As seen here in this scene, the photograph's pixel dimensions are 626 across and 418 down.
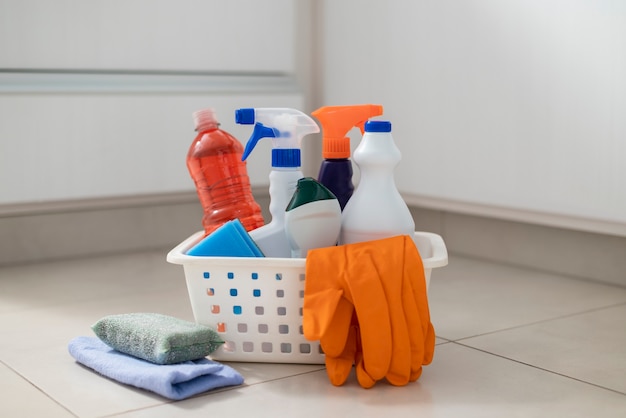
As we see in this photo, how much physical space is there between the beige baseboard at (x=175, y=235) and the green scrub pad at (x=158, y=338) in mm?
739

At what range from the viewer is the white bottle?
1.02 meters

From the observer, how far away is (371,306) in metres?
0.94

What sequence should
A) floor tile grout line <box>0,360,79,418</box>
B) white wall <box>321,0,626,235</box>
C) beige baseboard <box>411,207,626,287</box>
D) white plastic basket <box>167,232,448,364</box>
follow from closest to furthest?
floor tile grout line <box>0,360,79,418</box>, white plastic basket <box>167,232,448,364</box>, white wall <box>321,0,626,235</box>, beige baseboard <box>411,207,626,287</box>

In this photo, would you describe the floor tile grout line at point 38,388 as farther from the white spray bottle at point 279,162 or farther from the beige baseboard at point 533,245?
the beige baseboard at point 533,245

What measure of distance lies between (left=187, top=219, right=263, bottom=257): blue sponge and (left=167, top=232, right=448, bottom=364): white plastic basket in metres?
0.02

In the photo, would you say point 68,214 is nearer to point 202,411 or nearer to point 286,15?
point 286,15

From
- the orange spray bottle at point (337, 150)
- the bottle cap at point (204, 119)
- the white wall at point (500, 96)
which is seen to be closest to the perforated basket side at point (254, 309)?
the orange spray bottle at point (337, 150)

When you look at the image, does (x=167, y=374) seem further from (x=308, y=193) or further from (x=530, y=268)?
(x=530, y=268)

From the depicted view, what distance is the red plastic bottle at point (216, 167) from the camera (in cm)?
124

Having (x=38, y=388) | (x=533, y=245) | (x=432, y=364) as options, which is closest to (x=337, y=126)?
(x=432, y=364)

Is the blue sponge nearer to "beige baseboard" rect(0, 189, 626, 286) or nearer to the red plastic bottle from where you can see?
the red plastic bottle

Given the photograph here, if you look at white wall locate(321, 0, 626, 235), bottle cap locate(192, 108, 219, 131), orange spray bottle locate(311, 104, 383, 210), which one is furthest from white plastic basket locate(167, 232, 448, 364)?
white wall locate(321, 0, 626, 235)

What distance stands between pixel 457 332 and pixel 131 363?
49 centimetres

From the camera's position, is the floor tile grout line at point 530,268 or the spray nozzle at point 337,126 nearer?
the spray nozzle at point 337,126
